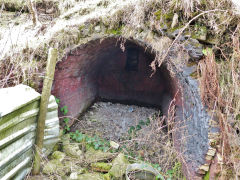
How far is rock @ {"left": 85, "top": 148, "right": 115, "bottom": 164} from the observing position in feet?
12.2

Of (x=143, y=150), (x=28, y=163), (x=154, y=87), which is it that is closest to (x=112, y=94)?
(x=154, y=87)

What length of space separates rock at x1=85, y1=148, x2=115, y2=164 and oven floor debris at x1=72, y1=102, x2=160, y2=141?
82 cm

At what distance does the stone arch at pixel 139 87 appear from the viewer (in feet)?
9.76

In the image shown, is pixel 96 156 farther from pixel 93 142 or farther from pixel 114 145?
pixel 114 145

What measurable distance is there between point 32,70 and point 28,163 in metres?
1.77

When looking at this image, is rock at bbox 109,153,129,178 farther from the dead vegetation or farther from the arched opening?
the arched opening

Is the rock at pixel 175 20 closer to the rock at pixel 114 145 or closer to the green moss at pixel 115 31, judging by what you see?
the green moss at pixel 115 31

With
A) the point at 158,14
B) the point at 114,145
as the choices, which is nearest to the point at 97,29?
the point at 158,14

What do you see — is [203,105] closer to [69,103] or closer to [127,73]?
[69,103]

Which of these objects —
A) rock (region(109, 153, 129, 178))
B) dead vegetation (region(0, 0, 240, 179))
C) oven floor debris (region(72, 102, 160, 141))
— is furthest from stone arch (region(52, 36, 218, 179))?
rock (region(109, 153, 129, 178))

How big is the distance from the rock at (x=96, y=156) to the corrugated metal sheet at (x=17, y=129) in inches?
44.5

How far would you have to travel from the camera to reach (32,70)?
3.68m

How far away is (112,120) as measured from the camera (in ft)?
18.6

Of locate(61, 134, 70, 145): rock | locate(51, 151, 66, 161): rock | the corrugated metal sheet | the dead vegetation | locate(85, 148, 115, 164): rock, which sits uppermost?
the dead vegetation
